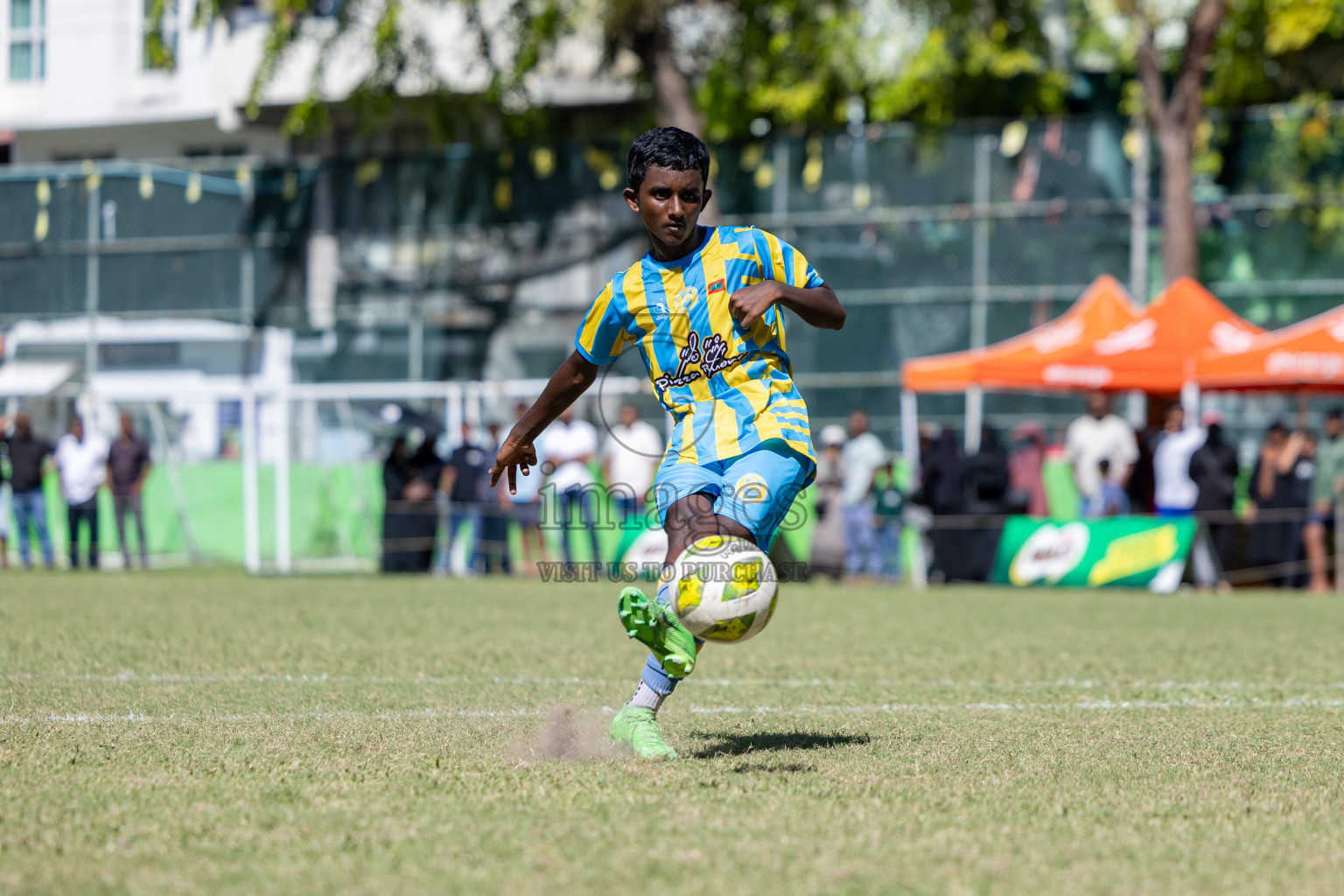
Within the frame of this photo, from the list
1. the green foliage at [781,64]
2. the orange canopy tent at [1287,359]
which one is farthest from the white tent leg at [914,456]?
the green foliage at [781,64]

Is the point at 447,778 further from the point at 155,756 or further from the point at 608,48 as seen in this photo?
the point at 608,48

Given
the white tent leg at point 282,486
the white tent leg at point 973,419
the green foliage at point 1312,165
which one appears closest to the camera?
the white tent leg at point 282,486

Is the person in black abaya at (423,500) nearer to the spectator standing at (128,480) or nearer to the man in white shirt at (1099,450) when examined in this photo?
the spectator standing at (128,480)

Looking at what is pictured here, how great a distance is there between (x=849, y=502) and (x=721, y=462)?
1251 cm

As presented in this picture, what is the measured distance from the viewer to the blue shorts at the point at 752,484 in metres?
4.95

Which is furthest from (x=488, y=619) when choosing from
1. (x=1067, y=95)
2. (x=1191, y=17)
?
(x=1067, y=95)

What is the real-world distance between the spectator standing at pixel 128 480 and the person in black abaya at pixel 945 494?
9223 mm

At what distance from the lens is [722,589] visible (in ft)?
15.4

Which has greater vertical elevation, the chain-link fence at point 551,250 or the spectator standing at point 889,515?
the chain-link fence at point 551,250

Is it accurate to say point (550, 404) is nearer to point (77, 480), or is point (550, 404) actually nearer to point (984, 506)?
point (984, 506)

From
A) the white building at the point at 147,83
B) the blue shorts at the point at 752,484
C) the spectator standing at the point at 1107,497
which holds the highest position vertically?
the white building at the point at 147,83

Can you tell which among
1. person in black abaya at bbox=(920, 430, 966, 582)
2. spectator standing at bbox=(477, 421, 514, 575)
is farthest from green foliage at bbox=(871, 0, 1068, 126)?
spectator standing at bbox=(477, 421, 514, 575)

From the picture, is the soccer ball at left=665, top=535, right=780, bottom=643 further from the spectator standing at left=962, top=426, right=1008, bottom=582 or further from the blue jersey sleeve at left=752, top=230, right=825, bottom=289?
the spectator standing at left=962, top=426, right=1008, bottom=582

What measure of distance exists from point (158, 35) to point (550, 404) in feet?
60.7
